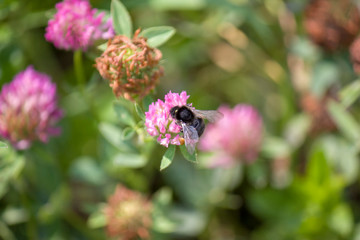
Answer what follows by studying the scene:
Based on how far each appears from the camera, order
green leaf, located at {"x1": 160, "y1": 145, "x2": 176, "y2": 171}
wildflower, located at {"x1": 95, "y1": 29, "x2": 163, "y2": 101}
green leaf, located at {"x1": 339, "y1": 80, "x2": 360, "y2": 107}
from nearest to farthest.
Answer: green leaf, located at {"x1": 160, "y1": 145, "x2": 176, "y2": 171}, wildflower, located at {"x1": 95, "y1": 29, "x2": 163, "y2": 101}, green leaf, located at {"x1": 339, "y1": 80, "x2": 360, "y2": 107}

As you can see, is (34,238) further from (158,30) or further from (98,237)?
(158,30)

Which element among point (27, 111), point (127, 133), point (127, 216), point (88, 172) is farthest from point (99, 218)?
point (127, 133)

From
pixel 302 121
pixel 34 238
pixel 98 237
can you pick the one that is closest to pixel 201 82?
pixel 302 121

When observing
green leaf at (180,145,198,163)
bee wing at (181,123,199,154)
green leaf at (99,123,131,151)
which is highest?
bee wing at (181,123,199,154)

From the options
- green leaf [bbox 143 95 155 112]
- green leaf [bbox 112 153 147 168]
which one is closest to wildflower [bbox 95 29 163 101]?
green leaf [bbox 143 95 155 112]

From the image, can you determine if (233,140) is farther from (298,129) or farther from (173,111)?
(173,111)

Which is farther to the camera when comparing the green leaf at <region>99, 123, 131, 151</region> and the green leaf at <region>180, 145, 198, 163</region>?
the green leaf at <region>99, 123, 131, 151</region>

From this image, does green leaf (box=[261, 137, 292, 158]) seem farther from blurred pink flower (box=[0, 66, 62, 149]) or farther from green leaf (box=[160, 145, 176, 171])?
green leaf (box=[160, 145, 176, 171])
